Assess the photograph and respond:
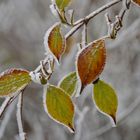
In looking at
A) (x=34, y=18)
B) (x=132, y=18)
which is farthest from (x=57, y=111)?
(x=34, y=18)

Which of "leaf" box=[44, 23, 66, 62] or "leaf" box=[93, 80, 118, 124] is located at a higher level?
"leaf" box=[44, 23, 66, 62]

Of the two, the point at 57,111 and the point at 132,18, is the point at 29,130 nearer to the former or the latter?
the point at 132,18

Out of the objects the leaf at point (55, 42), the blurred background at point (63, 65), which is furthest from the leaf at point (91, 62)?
the blurred background at point (63, 65)

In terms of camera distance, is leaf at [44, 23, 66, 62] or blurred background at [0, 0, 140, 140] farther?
blurred background at [0, 0, 140, 140]

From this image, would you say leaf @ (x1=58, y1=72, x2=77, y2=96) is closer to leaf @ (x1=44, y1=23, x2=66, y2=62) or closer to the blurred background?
leaf @ (x1=44, y1=23, x2=66, y2=62)

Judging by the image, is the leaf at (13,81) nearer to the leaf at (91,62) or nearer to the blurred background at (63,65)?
the leaf at (91,62)

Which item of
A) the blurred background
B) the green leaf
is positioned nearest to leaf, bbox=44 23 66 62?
the green leaf
